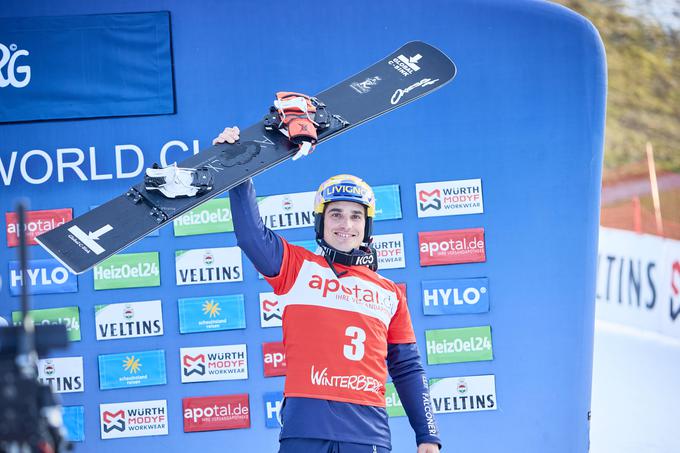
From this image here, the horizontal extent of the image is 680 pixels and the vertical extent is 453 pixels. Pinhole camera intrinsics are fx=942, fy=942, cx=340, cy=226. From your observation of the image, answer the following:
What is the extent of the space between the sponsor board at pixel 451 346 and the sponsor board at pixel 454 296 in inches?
4.5

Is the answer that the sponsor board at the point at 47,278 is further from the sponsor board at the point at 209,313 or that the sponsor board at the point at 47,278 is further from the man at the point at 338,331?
the man at the point at 338,331

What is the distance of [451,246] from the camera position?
537 cm

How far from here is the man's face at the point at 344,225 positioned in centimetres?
374

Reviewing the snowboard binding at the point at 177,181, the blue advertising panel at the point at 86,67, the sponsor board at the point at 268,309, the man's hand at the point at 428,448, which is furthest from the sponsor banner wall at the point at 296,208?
the man's hand at the point at 428,448

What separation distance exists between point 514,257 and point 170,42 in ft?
7.66

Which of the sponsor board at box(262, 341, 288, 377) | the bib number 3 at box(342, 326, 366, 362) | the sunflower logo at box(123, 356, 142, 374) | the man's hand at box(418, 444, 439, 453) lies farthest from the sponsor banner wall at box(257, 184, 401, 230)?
the man's hand at box(418, 444, 439, 453)

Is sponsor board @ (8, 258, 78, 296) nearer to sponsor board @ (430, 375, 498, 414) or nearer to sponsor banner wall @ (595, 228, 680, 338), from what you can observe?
sponsor board @ (430, 375, 498, 414)

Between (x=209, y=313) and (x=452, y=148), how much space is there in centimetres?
168

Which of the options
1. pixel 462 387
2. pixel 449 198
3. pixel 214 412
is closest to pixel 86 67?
pixel 214 412

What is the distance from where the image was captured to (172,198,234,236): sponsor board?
17.5 ft

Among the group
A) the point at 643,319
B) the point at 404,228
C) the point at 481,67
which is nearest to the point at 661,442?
the point at 404,228

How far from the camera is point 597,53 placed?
547cm

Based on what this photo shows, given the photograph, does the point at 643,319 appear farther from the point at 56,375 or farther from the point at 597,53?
the point at 56,375

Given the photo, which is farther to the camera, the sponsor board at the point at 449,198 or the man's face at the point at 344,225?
the sponsor board at the point at 449,198
